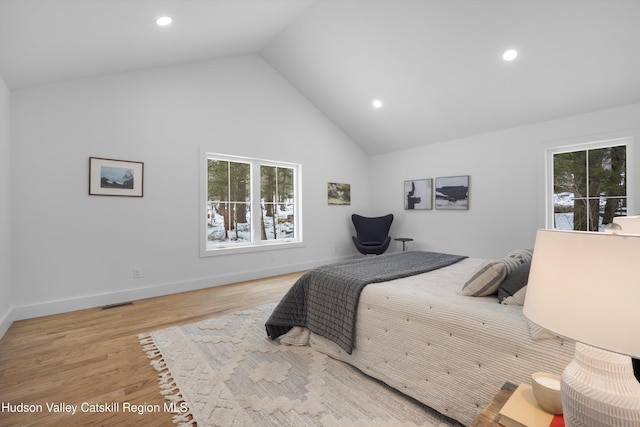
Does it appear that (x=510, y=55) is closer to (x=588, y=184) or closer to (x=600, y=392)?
(x=588, y=184)

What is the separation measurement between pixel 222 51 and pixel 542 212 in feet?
16.1

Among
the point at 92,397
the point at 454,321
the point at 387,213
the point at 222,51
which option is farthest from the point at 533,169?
the point at 92,397

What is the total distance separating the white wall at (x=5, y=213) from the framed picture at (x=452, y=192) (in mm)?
5518

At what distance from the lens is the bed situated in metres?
1.27

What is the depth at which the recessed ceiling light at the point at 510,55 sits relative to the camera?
10.6ft

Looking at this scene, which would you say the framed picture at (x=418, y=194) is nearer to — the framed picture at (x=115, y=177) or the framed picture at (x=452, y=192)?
the framed picture at (x=452, y=192)

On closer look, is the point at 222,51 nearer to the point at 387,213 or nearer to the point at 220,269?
the point at 220,269

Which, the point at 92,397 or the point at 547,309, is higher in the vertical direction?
the point at 547,309

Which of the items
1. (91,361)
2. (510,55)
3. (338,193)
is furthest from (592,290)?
(338,193)

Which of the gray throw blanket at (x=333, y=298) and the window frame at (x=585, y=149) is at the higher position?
the window frame at (x=585, y=149)

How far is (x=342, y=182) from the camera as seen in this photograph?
228 inches

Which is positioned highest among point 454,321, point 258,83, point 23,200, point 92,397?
point 258,83

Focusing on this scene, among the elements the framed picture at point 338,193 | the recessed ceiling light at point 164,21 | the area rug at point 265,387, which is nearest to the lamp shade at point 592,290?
the area rug at point 265,387

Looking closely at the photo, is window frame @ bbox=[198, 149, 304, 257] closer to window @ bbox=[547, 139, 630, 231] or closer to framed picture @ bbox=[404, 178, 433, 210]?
framed picture @ bbox=[404, 178, 433, 210]
